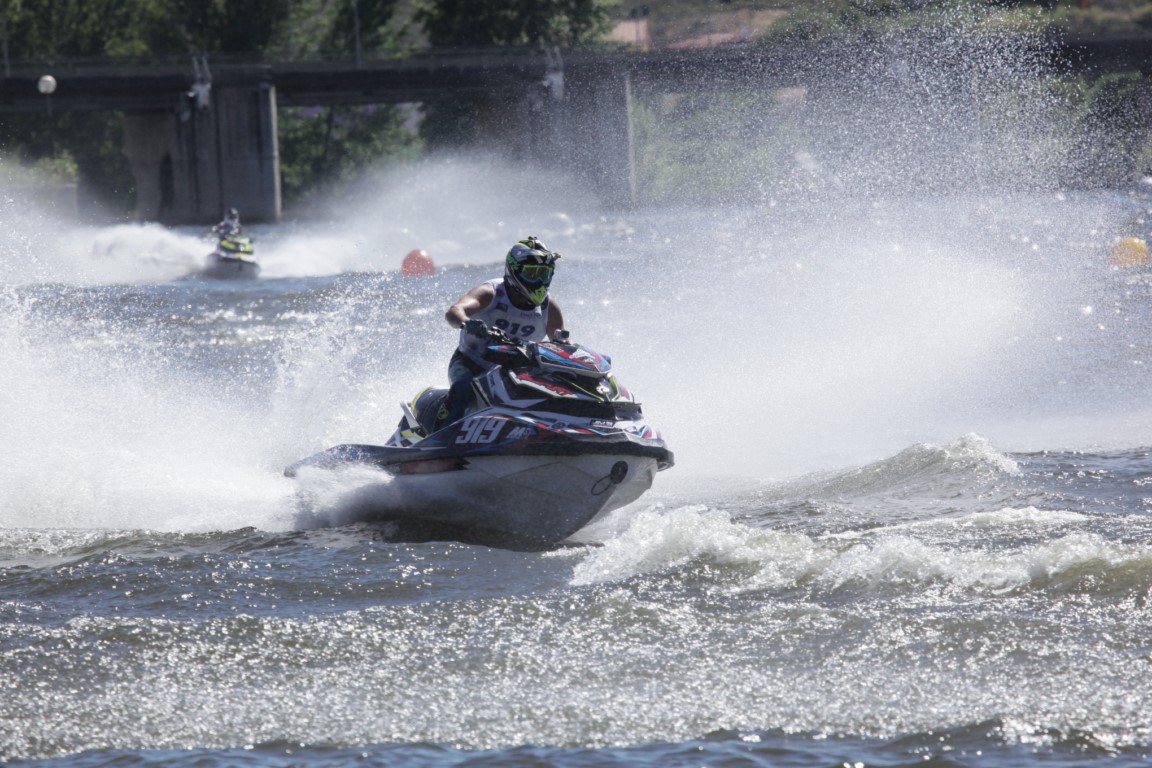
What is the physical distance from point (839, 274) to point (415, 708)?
55.1 ft

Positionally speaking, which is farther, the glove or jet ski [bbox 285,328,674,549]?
the glove

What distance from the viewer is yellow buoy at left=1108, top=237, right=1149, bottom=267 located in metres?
25.7

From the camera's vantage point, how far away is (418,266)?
31875mm

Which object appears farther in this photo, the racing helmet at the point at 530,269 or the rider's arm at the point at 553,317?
the rider's arm at the point at 553,317

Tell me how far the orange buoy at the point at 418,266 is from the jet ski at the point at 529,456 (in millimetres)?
23522

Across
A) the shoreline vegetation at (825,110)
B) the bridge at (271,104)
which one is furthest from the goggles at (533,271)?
the bridge at (271,104)

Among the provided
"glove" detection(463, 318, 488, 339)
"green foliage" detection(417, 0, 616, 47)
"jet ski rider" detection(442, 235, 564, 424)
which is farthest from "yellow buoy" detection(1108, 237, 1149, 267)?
"green foliage" detection(417, 0, 616, 47)

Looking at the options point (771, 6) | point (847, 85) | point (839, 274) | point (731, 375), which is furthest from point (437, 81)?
point (731, 375)

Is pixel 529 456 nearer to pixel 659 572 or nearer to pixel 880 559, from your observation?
pixel 659 572

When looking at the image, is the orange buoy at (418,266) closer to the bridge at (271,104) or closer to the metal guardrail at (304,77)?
the metal guardrail at (304,77)

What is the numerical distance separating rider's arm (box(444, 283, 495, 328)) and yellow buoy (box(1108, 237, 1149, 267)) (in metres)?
19.8

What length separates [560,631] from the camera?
5.97 metres

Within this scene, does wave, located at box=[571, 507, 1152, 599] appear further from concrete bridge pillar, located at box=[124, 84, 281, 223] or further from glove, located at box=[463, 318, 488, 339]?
concrete bridge pillar, located at box=[124, 84, 281, 223]

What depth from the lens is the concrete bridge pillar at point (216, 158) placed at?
5875 centimetres
